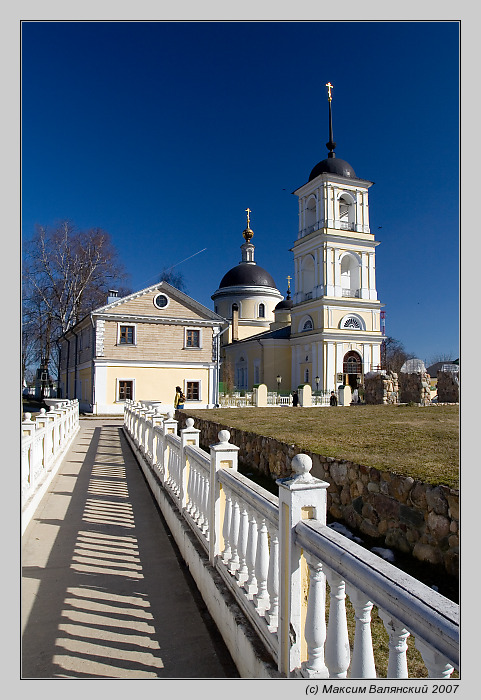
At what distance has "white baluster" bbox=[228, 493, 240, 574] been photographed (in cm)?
324

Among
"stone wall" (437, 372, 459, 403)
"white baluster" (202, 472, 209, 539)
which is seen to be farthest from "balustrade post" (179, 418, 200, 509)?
"stone wall" (437, 372, 459, 403)

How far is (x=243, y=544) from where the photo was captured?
3.14m

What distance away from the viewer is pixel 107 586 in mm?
3777

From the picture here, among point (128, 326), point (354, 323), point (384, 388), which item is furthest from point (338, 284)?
point (128, 326)

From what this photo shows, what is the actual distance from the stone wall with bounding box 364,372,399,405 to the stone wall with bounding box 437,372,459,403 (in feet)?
7.27

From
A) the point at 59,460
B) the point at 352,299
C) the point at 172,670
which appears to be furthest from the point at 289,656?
the point at 352,299

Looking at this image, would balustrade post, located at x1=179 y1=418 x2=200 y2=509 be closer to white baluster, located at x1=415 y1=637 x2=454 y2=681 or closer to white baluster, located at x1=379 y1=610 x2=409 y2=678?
white baluster, located at x1=379 y1=610 x2=409 y2=678

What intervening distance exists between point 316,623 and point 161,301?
2611 cm

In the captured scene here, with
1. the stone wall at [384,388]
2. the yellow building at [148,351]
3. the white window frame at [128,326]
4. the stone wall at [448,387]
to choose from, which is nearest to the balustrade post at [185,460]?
the stone wall at [448,387]

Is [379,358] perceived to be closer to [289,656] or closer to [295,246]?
[295,246]

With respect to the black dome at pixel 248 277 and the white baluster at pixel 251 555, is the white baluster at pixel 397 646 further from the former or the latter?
the black dome at pixel 248 277

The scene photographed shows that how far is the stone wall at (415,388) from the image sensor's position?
2242 centimetres

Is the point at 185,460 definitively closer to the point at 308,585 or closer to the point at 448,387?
the point at 308,585

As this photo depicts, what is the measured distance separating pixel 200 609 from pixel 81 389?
27.6m
